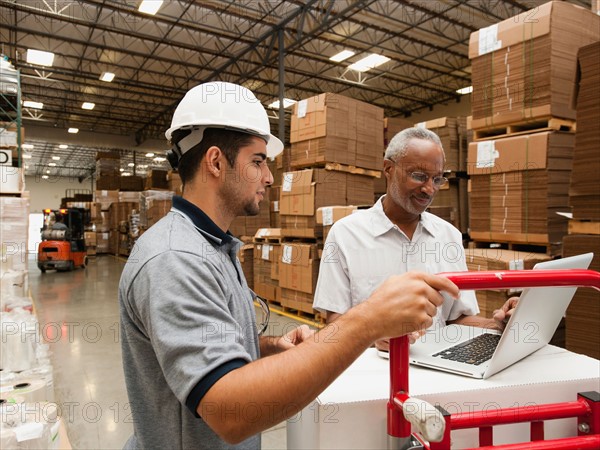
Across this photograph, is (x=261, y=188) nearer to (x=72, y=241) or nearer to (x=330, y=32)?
(x=330, y=32)

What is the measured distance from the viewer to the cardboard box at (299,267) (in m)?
6.54

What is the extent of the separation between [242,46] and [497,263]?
38.6ft

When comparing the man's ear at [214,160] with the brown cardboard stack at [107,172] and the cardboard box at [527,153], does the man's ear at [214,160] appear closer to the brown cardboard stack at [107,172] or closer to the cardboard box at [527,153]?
the cardboard box at [527,153]

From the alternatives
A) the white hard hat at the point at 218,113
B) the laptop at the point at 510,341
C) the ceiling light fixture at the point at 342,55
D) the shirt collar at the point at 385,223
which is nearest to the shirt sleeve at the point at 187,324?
the white hard hat at the point at 218,113

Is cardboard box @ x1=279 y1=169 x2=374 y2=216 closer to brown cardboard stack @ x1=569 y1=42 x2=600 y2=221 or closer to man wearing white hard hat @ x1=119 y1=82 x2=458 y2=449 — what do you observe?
brown cardboard stack @ x1=569 y1=42 x2=600 y2=221

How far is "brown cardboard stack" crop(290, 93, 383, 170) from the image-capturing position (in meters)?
6.37

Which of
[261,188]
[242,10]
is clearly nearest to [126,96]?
[242,10]

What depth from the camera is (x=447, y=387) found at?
1214 mm

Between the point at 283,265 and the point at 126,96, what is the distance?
14.5m

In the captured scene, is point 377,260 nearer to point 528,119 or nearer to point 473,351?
point 473,351

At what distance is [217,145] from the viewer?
1.37 meters

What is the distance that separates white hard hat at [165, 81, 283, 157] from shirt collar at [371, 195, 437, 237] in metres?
1.12

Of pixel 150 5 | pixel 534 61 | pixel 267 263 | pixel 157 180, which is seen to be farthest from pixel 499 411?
pixel 157 180

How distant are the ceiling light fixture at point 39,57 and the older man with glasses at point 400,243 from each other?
13178 millimetres
